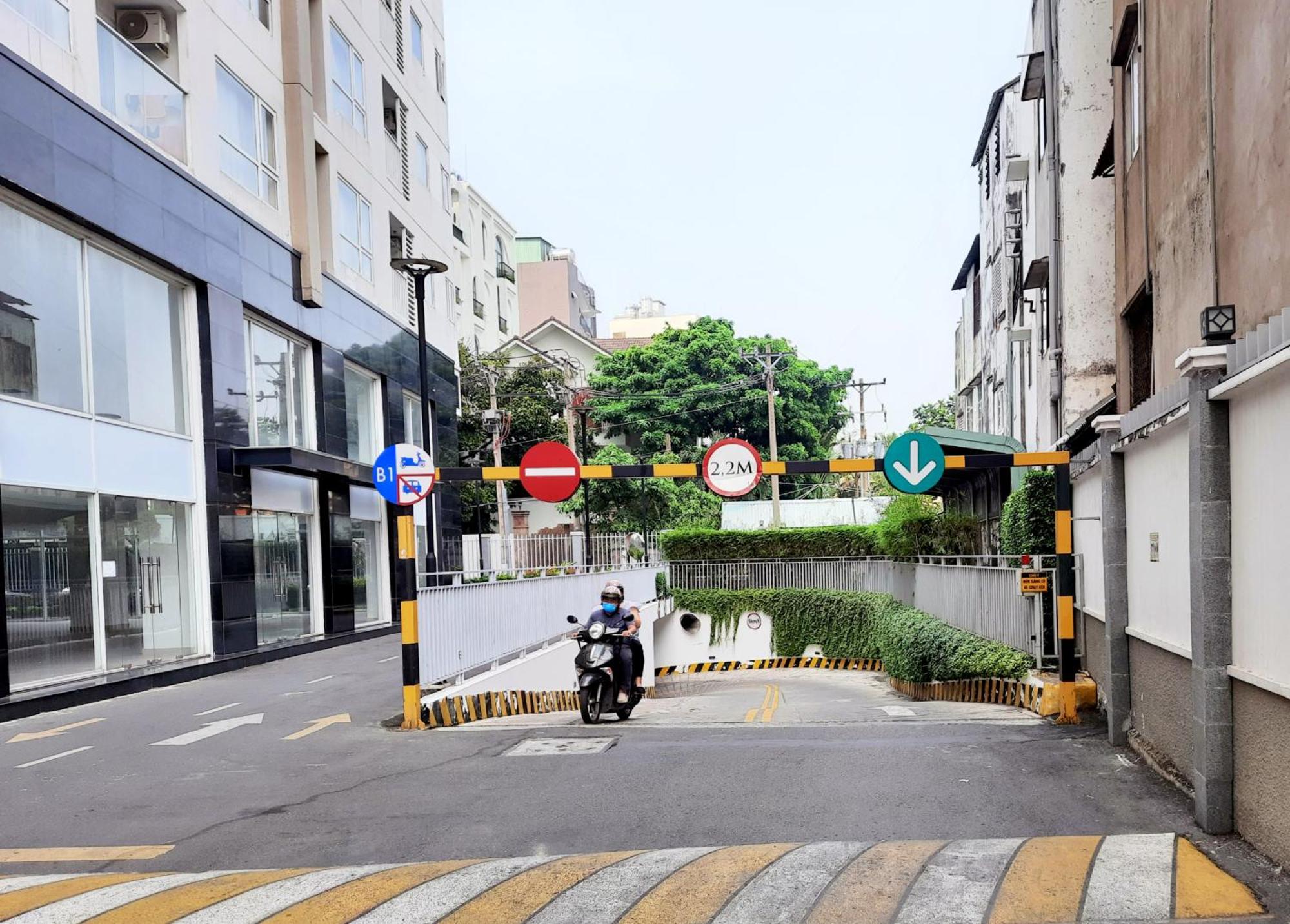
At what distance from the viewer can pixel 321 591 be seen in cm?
2475

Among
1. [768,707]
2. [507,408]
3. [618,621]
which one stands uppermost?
[507,408]

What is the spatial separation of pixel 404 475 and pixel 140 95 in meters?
9.09

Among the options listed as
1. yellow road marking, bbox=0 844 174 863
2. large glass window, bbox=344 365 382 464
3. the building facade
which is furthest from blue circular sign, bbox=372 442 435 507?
the building facade

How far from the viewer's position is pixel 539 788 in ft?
27.6

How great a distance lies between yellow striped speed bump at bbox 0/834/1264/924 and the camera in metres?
5.28

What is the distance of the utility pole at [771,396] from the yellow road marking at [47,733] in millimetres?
30663

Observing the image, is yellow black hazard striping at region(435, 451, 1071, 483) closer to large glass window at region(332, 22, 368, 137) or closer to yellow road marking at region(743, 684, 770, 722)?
yellow road marking at region(743, 684, 770, 722)

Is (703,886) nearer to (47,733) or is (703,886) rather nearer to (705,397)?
(47,733)

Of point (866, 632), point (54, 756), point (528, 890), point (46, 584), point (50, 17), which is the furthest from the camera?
point (866, 632)

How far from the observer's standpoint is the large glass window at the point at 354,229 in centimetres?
2598

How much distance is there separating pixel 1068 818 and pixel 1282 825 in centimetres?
169

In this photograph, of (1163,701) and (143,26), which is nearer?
(1163,701)

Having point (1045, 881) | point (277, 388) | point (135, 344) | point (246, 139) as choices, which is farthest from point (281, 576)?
point (1045, 881)

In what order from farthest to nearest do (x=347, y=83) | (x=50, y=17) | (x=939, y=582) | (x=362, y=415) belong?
(x=362, y=415) < (x=347, y=83) < (x=939, y=582) < (x=50, y=17)
